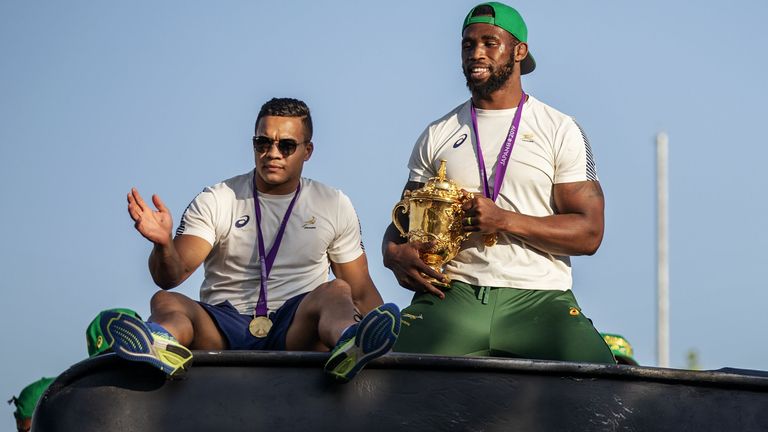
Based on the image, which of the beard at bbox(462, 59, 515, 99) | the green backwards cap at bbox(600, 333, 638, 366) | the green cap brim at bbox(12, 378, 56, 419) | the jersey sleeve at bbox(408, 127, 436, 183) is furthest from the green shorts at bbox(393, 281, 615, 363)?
the green backwards cap at bbox(600, 333, 638, 366)

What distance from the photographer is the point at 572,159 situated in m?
5.84

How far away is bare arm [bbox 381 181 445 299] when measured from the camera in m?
5.72

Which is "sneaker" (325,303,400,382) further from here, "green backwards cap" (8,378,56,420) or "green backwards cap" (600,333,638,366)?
"green backwards cap" (600,333,638,366)

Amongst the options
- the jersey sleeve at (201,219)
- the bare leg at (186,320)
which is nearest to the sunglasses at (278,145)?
the jersey sleeve at (201,219)

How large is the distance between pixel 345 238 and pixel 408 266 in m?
0.79

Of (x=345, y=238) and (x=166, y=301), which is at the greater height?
(x=345, y=238)

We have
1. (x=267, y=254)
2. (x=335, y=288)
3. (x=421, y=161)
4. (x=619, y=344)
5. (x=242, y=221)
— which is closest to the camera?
(x=335, y=288)

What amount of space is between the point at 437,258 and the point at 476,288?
0.21 meters

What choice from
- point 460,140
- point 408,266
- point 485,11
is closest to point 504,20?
point 485,11

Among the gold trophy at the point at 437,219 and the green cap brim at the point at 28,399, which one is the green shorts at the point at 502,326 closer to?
the gold trophy at the point at 437,219

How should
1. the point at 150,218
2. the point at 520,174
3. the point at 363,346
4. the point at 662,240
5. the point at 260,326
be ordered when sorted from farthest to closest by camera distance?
the point at 662,240
the point at 260,326
the point at 520,174
the point at 150,218
the point at 363,346

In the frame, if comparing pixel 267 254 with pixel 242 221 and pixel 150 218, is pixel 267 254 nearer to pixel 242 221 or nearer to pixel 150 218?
pixel 242 221

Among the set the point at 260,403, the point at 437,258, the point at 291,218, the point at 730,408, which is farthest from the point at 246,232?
the point at 730,408

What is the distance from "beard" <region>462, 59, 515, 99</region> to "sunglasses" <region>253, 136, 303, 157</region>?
0.89 meters
